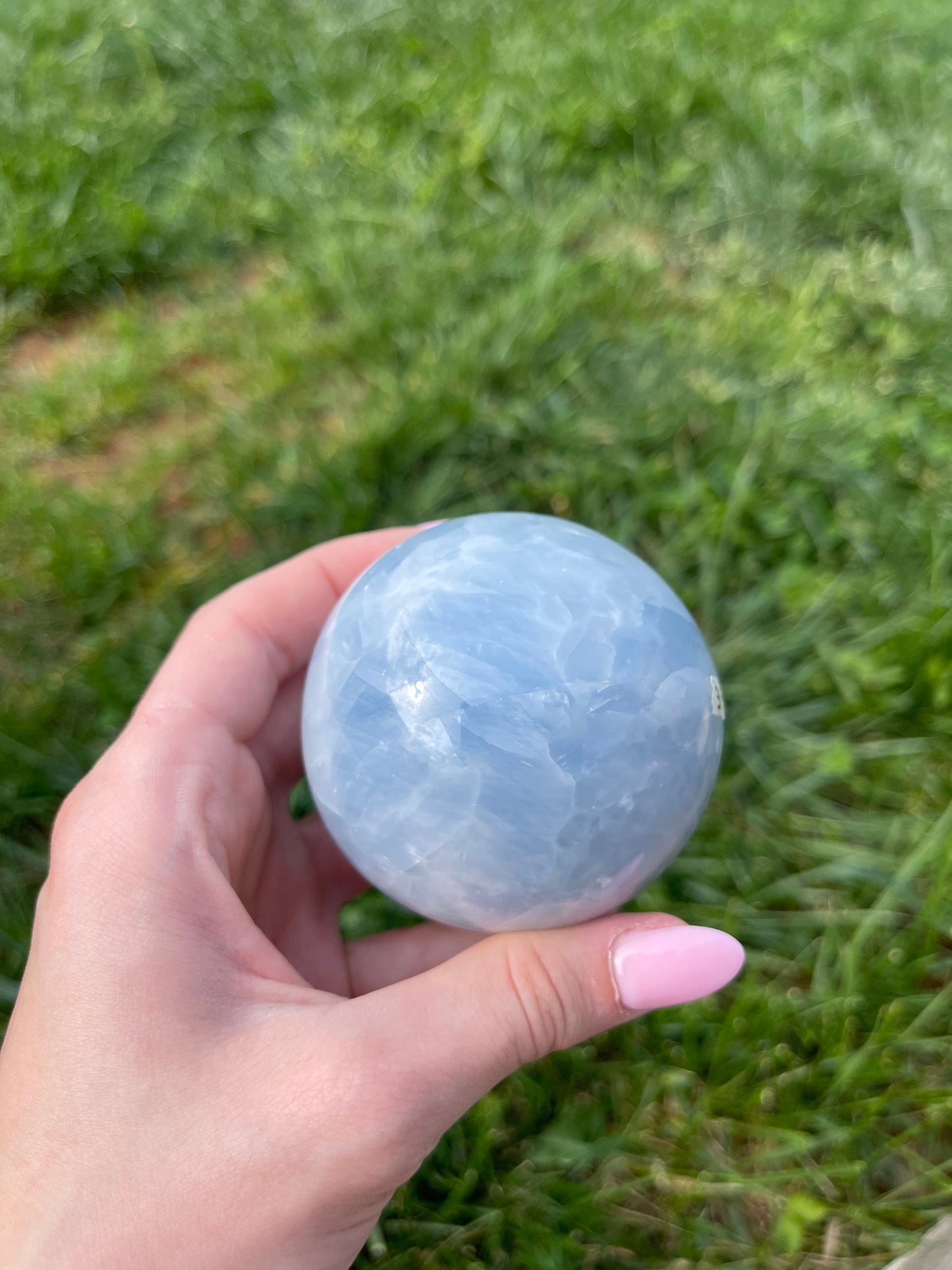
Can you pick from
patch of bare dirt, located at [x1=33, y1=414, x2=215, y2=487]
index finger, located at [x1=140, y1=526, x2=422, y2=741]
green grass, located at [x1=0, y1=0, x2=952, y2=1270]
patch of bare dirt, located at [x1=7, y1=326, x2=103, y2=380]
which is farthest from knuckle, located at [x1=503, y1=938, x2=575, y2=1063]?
patch of bare dirt, located at [x1=7, y1=326, x2=103, y2=380]

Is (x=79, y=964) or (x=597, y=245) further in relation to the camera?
(x=597, y=245)

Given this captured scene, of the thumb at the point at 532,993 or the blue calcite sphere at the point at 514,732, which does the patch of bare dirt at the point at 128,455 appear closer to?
the blue calcite sphere at the point at 514,732

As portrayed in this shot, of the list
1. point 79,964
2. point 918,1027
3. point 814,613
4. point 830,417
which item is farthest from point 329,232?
point 918,1027

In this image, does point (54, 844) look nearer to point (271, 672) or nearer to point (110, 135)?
point (271, 672)

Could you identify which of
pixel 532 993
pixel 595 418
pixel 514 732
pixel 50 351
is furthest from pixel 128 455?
pixel 532 993

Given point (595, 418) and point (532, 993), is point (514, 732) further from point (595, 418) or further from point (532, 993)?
point (595, 418)

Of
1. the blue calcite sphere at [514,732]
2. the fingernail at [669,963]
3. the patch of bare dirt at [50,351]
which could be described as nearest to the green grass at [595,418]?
the patch of bare dirt at [50,351]
